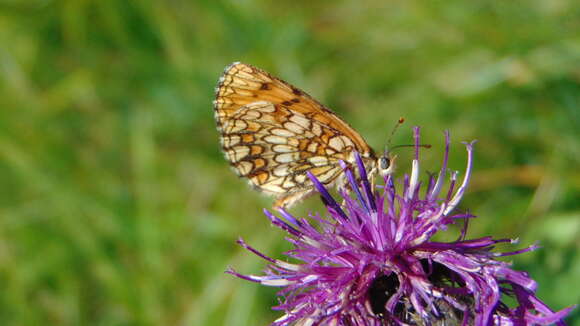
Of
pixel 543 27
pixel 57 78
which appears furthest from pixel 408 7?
pixel 57 78

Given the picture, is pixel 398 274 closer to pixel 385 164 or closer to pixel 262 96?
pixel 385 164

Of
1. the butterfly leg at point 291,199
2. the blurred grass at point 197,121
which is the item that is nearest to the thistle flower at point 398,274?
the butterfly leg at point 291,199

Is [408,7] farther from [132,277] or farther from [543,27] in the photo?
[132,277]

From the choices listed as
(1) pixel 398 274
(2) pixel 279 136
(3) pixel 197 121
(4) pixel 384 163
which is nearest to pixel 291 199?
(2) pixel 279 136

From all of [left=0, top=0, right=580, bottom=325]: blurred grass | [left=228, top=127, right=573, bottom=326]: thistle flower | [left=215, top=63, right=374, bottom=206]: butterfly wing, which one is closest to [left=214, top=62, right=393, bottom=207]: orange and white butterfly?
[left=215, top=63, right=374, bottom=206]: butterfly wing

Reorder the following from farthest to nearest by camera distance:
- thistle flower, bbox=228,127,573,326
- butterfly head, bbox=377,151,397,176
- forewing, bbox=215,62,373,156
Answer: forewing, bbox=215,62,373,156 < butterfly head, bbox=377,151,397,176 < thistle flower, bbox=228,127,573,326

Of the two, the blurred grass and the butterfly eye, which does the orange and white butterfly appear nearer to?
the butterfly eye

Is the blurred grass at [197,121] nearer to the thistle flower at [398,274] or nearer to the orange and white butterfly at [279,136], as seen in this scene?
the orange and white butterfly at [279,136]
